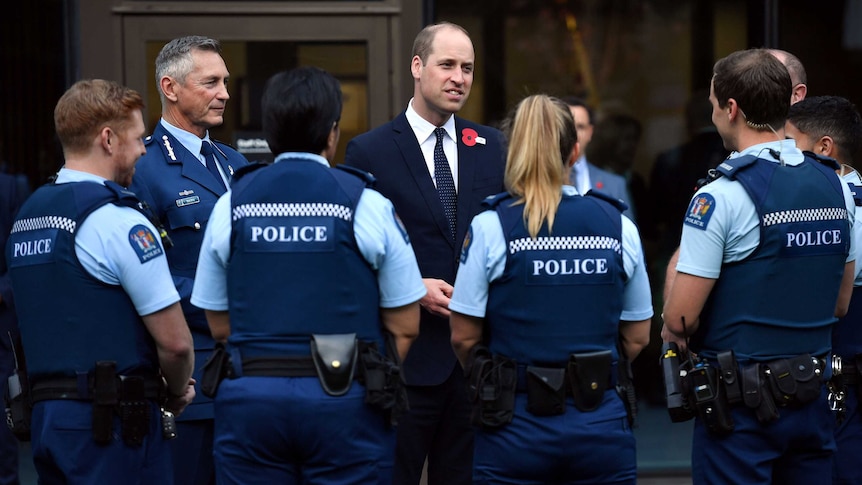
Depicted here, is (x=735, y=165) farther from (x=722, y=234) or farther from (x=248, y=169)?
(x=248, y=169)

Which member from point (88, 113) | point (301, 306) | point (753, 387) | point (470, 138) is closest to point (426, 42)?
point (470, 138)

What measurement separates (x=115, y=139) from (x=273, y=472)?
3.78ft

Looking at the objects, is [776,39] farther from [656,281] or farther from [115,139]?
[115,139]

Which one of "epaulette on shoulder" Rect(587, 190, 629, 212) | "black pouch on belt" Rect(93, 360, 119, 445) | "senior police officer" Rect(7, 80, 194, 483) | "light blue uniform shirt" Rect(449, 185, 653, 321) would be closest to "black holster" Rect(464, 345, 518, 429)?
"light blue uniform shirt" Rect(449, 185, 653, 321)

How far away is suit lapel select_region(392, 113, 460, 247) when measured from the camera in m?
4.46

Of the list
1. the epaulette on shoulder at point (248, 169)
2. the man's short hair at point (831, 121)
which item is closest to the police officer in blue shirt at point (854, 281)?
the man's short hair at point (831, 121)

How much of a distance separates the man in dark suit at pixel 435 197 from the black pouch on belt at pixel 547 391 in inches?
37.4

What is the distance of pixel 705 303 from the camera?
12.4 ft

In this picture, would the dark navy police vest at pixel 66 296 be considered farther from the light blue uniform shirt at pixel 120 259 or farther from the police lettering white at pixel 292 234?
the police lettering white at pixel 292 234

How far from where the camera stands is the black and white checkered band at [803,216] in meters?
3.65

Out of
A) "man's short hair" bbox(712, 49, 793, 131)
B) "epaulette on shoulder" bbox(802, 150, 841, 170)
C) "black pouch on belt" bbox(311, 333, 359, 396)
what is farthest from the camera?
"epaulette on shoulder" bbox(802, 150, 841, 170)

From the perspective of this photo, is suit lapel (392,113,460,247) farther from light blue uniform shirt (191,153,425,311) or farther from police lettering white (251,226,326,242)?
police lettering white (251,226,326,242)

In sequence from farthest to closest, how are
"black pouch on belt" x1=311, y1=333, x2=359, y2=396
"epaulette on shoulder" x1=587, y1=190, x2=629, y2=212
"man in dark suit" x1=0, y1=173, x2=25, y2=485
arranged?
"man in dark suit" x1=0, y1=173, x2=25, y2=485 → "epaulette on shoulder" x1=587, y1=190, x2=629, y2=212 → "black pouch on belt" x1=311, y1=333, x2=359, y2=396

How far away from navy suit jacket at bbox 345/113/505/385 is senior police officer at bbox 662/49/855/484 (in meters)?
0.96
